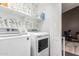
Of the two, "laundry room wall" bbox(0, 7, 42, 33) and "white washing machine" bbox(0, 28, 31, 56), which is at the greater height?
"laundry room wall" bbox(0, 7, 42, 33)

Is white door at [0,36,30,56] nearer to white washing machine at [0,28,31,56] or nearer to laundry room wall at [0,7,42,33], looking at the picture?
white washing machine at [0,28,31,56]

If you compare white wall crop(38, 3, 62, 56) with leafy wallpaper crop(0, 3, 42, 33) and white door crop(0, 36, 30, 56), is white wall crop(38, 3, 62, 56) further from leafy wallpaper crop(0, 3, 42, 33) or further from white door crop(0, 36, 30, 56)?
white door crop(0, 36, 30, 56)

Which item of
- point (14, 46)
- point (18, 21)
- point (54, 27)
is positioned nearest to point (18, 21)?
point (18, 21)

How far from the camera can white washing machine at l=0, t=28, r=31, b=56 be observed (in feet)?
2.52

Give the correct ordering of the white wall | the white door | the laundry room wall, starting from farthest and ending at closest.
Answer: the white wall
the laundry room wall
the white door

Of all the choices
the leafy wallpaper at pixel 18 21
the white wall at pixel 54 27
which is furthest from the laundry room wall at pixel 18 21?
the white wall at pixel 54 27

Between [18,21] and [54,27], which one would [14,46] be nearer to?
[18,21]

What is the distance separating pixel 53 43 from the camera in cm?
199

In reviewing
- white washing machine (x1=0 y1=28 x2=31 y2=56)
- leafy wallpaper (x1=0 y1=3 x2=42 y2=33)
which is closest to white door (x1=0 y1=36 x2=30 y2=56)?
white washing machine (x1=0 y1=28 x2=31 y2=56)

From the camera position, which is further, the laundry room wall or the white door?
the laundry room wall

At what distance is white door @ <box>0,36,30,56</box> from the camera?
766mm

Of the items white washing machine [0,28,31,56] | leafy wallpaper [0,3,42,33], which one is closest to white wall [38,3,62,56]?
leafy wallpaper [0,3,42,33]

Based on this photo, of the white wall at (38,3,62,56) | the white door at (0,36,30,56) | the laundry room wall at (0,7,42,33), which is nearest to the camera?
the white door at (0,36,30,56)

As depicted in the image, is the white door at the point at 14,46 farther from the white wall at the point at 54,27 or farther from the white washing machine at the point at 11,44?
the white wall at the point at 54,27
